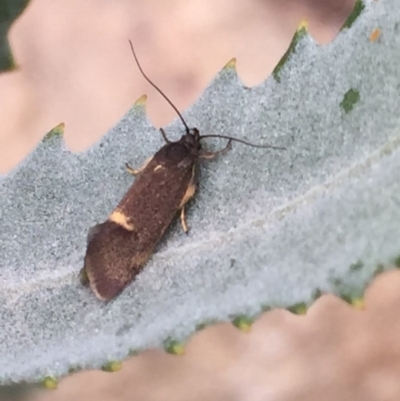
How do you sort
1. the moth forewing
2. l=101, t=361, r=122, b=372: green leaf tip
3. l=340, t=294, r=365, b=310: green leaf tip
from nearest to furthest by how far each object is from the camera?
l=340, t=294, r=365, b=310: green leaf tip < l=101, t=361, r=122, b=372: green leaf tip < the moth forewing

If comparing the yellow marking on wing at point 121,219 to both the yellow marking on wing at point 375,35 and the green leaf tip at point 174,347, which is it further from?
the yellow marking on wing at point 375,35

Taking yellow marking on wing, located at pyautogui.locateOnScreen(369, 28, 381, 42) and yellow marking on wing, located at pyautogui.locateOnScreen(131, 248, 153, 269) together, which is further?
yellow marking on wing, located at pyautogui.locateOnScreen(131, 248, 153, 269)

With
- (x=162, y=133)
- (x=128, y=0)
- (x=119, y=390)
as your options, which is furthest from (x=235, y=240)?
(x=128, y=0)

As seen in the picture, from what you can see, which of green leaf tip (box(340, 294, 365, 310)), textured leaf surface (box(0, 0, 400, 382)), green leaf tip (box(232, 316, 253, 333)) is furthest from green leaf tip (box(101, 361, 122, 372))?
green leaf tip (box(340, 294, 365, 310))

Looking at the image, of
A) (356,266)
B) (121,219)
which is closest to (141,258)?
(121,219)

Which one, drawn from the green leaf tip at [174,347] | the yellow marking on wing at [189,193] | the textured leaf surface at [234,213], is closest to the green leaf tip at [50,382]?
the textured leaf surface at [234,213]

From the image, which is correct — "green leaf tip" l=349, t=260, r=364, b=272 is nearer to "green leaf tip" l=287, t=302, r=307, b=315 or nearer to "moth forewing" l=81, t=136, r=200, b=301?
"green leaf tip" l=287, t=302, r=307, b=315

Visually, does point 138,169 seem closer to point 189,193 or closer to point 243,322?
point 189,193

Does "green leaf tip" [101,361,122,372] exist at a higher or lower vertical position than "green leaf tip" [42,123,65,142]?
lower
